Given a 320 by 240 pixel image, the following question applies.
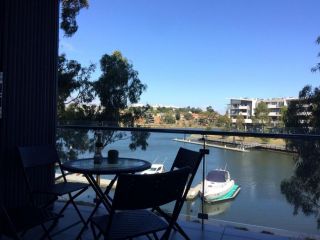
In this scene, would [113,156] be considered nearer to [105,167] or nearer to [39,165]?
[105,167]

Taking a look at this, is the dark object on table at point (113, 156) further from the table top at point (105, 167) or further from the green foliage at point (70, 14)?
the green foliage at point (70, 14)

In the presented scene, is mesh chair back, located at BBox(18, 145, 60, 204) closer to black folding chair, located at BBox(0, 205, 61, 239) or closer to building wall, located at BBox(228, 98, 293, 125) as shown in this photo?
black folding chair, located at BBox(0, 205, 61, 239)

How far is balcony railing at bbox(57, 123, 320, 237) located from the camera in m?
3.55

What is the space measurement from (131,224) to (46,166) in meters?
1.71

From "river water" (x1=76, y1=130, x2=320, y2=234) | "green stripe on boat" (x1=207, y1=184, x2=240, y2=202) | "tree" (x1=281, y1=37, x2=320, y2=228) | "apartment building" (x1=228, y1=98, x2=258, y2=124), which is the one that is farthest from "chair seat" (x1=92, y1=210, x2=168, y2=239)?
"apartment building" (x1=228, y1=98, x2=258, y2=124)

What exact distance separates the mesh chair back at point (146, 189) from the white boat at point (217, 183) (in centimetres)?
164

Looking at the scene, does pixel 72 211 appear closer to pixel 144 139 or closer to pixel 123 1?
pixel 144 139

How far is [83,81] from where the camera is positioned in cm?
1380

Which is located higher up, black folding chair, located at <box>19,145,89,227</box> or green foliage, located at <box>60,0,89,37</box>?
green foliage, located at <box>60,0,89,37</box>

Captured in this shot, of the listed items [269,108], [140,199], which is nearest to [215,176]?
[140,199]

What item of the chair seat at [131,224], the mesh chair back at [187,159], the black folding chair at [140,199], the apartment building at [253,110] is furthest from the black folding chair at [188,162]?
the apartment building at [253,110]

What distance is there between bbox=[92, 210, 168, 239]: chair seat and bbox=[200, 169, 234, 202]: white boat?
1396 millimetres

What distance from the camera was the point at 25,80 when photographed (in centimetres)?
325

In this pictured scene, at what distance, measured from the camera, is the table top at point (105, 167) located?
271 centimetres
